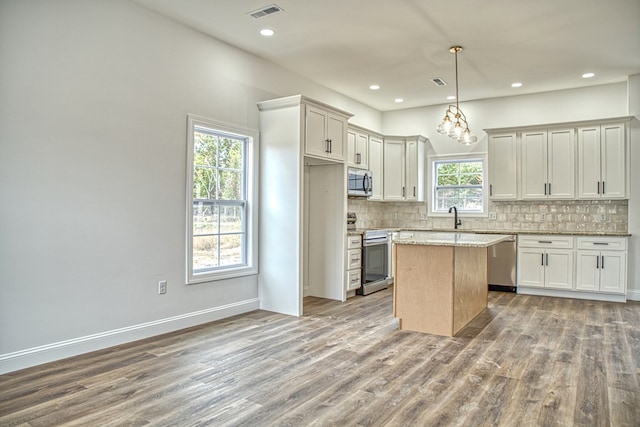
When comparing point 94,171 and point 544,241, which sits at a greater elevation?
point 94,171

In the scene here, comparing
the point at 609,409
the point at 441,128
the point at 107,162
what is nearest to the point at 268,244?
the point at 107,162

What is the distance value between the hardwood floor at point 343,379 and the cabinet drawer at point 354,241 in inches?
57.7

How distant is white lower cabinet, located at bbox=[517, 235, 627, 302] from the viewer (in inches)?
222

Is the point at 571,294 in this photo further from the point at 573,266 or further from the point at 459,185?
the point at 459,185

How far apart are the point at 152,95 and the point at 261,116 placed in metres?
1.43

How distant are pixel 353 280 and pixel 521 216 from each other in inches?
119

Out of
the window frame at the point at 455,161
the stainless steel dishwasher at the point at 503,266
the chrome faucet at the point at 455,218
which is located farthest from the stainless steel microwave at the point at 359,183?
the stainless steel dishwasher at the point at 503,266

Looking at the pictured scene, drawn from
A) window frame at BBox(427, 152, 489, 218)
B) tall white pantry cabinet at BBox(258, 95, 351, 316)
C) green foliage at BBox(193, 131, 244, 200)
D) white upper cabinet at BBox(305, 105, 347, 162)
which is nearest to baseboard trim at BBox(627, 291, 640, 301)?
window frame at BBox(427, 152, 489, 218)

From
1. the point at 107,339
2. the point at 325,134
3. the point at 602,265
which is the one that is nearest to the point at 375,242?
the point at 325,134

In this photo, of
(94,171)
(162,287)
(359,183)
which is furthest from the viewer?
(359,183)

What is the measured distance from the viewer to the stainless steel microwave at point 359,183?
19.7 feet

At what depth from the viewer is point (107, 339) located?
11.7ft

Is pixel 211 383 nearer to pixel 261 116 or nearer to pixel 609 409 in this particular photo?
pixel 609 409

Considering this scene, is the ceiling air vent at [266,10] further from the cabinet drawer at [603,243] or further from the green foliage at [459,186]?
the cabinet drawer at [603,243]
